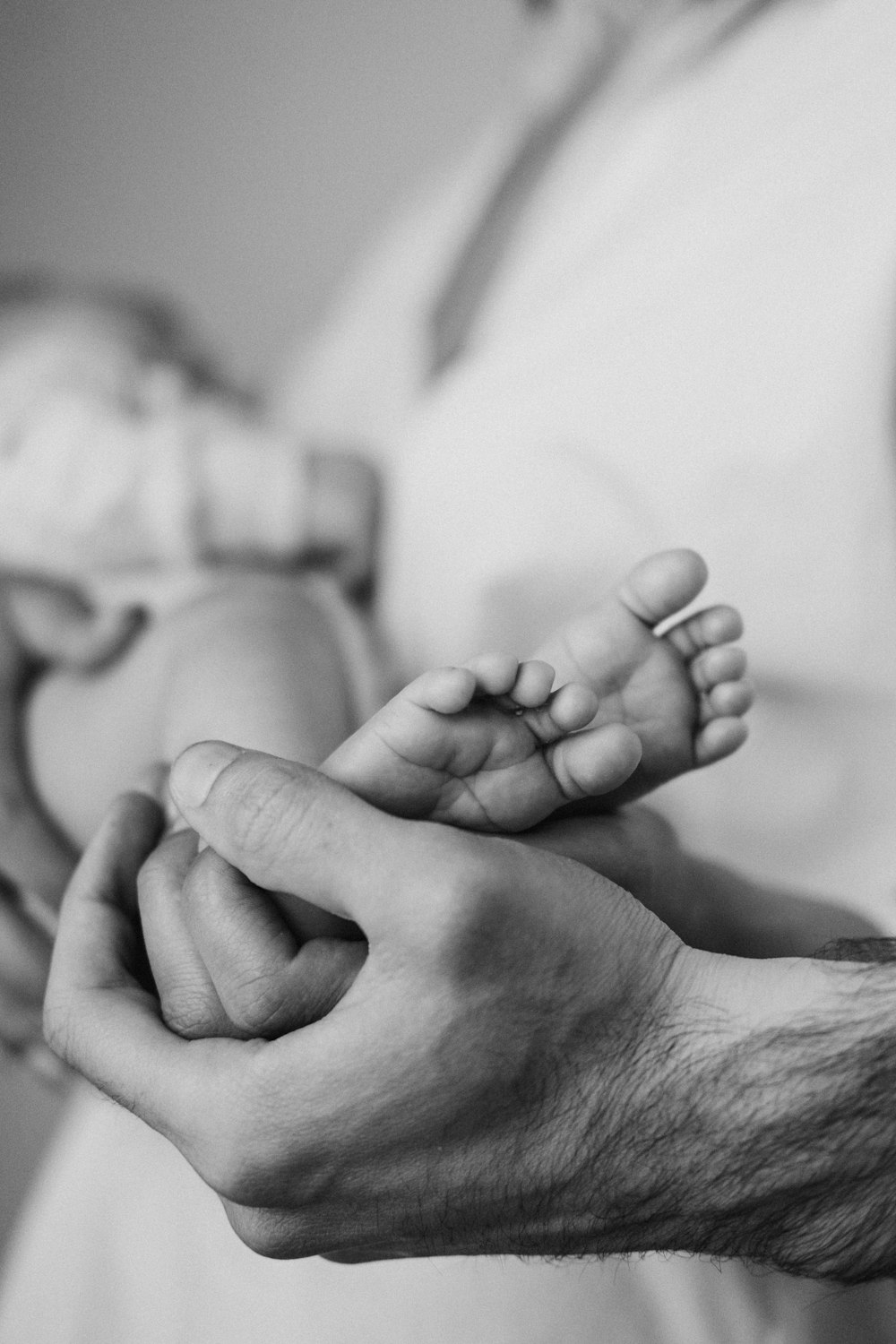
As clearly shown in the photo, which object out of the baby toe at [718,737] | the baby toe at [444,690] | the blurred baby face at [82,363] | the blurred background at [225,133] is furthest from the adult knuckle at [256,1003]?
the blurred background at [225,133]

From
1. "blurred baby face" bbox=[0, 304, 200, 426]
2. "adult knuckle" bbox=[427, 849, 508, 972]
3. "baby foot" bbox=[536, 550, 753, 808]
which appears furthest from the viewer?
"blurred baby face" bbox=[0, 304, 200, 426]

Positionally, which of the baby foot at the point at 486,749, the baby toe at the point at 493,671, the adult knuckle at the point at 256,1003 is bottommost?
the adult knuckle at the point at 256,1003

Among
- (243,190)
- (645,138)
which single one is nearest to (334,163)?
(243,190)

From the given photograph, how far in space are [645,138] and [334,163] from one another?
31.6 inches

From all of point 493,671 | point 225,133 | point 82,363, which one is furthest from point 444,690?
point 225,133

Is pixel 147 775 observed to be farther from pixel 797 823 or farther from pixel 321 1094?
pixel 797 823

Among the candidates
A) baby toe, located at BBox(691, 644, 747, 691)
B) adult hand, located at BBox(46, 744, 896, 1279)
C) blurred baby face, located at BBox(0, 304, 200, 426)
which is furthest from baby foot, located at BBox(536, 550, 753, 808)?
blurred baby face, located at BBox(0, 304, 200, 426)

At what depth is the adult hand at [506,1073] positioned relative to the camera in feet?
1.27

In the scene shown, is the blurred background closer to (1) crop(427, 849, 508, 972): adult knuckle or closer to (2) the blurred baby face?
(2) the blurred baby face

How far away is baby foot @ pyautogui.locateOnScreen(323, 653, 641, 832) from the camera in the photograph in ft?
1.41

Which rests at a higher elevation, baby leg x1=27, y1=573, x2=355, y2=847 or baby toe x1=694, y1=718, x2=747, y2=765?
baby toe x1=694, y1=718, x2=747, y2=765

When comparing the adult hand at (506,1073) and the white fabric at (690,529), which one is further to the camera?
the white fabric at (690,529)

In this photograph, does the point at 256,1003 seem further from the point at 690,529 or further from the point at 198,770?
the point at 690,529

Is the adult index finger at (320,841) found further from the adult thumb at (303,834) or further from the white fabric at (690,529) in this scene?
the white fabric at (690,529)
